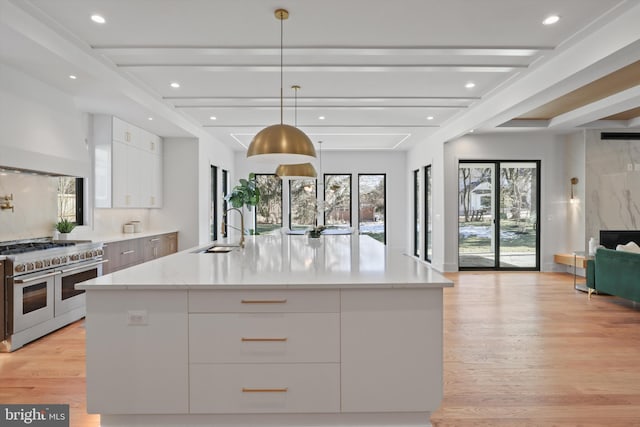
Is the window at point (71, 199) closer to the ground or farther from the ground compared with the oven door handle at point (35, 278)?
farther from the ground

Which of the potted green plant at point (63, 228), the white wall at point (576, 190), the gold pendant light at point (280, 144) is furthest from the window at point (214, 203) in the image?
the white wall at point (576, 190)

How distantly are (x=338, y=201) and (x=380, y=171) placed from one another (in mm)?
1384

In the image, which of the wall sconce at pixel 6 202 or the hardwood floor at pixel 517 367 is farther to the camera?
the wall sconce at pixel 6 202

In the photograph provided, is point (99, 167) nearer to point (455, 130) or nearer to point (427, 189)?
point (455, 130)

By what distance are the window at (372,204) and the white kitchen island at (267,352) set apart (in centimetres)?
795

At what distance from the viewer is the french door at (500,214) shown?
7402mm

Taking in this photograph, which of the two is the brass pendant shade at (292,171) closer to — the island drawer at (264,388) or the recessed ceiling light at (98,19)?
the recessed ceiling light at (98,19)

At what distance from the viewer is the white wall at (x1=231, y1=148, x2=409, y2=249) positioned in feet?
32.3

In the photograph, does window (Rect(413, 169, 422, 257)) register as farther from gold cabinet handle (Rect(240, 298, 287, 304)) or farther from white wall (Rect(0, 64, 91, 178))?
gold cabinet handle (Rect(240, 298, 287, 304))

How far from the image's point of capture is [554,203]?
23.9ft

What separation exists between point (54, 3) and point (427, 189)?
7430mm

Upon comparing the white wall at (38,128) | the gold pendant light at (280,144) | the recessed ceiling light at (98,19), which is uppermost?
the recessed ceiling light at (98,19)

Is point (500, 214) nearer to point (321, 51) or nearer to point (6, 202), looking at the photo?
point (321, 51)

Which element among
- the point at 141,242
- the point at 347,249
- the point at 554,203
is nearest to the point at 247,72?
the point at 347,249
